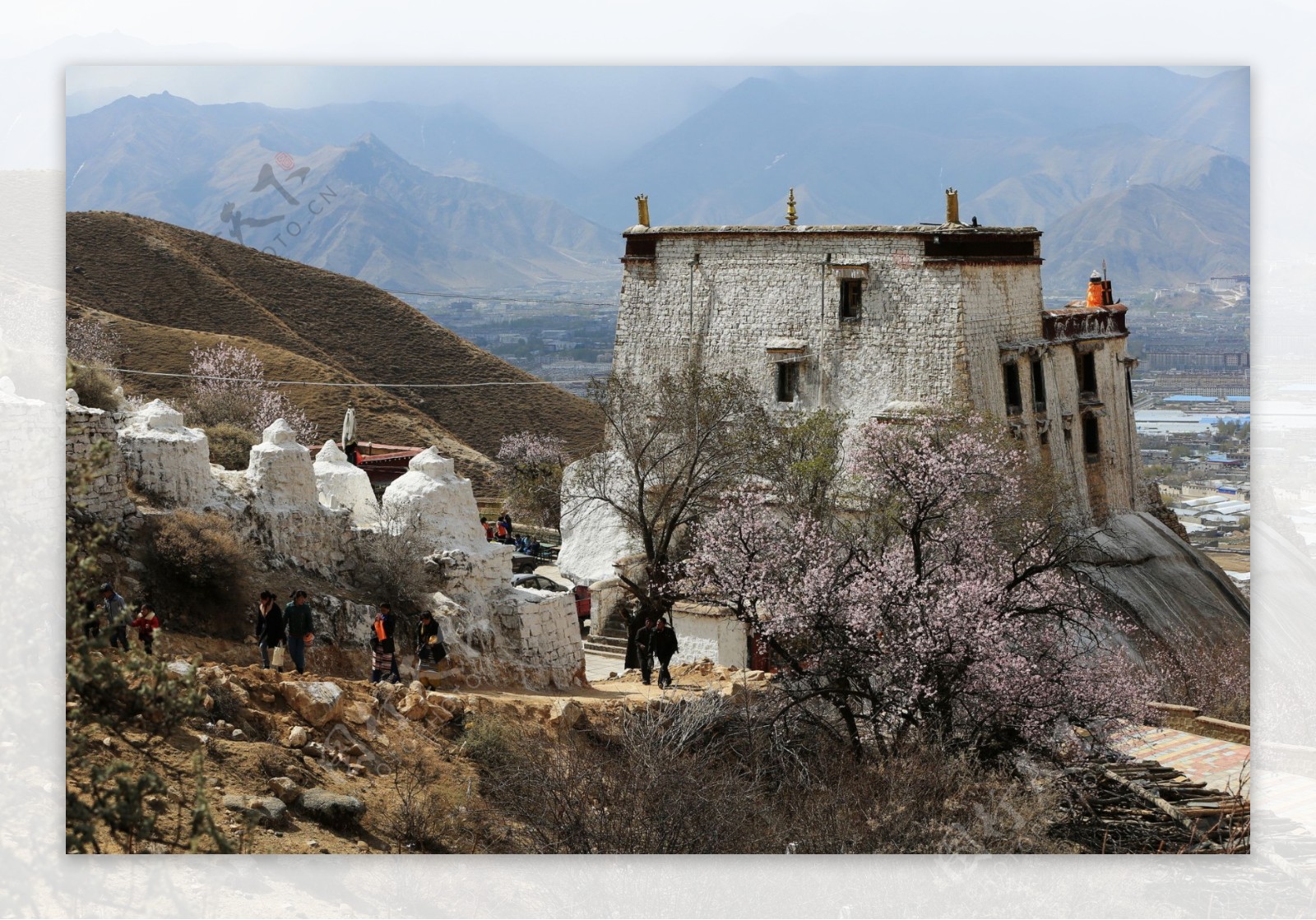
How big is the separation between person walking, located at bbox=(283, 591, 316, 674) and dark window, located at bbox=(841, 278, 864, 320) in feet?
34.2

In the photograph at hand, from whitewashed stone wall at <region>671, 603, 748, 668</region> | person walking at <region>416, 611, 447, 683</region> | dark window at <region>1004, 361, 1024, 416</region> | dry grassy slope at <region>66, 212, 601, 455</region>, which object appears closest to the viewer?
person walking at <region>416, 611, 447, 683</region>

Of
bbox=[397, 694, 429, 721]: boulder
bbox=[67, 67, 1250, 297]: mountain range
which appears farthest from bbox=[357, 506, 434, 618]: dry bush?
bbox=[67, 67, 1250, 297]: mountain range

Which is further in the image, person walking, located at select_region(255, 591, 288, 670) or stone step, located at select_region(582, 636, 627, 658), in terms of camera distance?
stone step, located at select_region(582, 636, 627, 658)

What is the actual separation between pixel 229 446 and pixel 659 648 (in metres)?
5.87

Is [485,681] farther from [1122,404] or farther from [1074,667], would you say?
[1122,404]

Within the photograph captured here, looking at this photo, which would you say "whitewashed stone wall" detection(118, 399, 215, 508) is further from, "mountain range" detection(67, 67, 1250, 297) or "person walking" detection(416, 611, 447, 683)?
"mountain range" detection(67, 67, 1250, 297)

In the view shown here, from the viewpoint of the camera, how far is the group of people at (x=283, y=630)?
529 inches

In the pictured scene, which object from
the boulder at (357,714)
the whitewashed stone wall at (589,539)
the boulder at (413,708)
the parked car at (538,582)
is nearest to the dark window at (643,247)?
the whitewashed stone wall at (589,539)

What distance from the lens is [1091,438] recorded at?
22.4 metres

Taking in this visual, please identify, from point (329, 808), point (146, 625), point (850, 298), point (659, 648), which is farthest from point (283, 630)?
point (850, 298)

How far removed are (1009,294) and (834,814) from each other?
1093 cm

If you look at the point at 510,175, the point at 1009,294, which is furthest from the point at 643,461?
the point at 510,175

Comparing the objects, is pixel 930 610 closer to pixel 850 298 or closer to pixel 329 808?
pixel 329 808

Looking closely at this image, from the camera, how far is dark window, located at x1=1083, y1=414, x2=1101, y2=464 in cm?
2219
